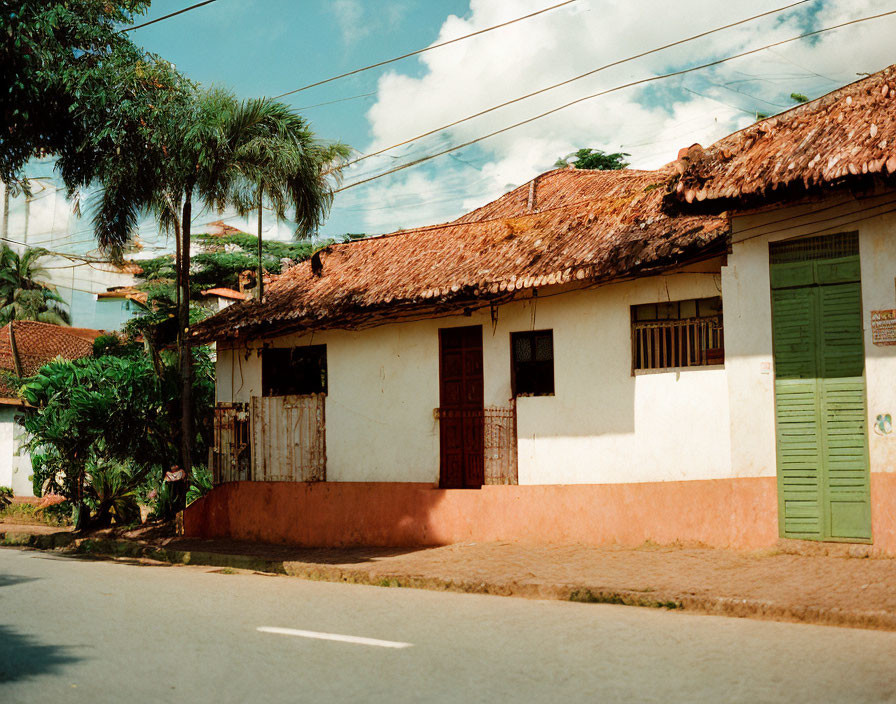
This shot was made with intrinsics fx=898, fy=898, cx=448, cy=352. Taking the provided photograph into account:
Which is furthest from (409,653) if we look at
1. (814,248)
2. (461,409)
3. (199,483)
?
(199,483)

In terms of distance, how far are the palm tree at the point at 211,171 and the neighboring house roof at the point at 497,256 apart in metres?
1.38

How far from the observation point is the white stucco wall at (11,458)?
2605 centimetres

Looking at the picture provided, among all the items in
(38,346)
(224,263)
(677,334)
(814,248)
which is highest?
(224,263)

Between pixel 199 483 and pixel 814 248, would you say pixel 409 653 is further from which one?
pixel 199 483

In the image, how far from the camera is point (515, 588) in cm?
938

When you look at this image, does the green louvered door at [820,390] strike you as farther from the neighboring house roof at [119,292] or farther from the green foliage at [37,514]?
the neighboring house roof at [119,292]

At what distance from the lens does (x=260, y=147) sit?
45.8 ft

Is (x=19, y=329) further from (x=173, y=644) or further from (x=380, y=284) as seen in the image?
(x=173, y=644)

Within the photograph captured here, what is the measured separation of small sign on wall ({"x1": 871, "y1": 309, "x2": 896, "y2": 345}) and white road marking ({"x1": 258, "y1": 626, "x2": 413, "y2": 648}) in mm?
5935

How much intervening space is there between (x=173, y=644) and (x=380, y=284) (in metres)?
8.58

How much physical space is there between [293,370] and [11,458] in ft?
47.7

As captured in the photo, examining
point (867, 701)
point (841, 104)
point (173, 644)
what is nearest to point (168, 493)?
point (173, 644)

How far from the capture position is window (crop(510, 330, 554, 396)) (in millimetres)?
12633

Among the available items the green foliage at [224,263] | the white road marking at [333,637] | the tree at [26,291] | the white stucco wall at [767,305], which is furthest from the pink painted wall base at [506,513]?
the tree at [26,291]
